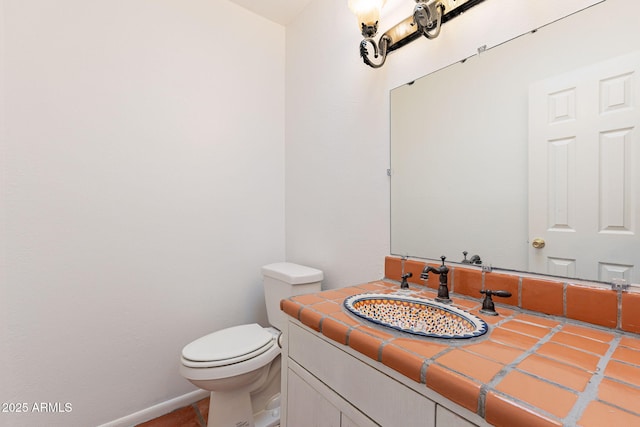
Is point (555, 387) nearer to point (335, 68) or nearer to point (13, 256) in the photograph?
point (335, 68)

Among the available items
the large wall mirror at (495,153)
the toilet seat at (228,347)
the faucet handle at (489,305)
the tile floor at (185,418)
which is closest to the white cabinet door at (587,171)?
the large wall mirror at (495,153)

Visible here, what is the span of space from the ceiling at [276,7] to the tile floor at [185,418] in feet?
7.98

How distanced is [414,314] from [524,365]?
1.23 feet

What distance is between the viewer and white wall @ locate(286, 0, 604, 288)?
991 mm

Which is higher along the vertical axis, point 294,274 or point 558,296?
point 558,296

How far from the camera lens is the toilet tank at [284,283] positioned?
4.85 ft

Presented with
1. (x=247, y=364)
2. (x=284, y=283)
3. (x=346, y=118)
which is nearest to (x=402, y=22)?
(x=346, y=118)

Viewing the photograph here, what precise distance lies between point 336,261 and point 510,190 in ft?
2.93

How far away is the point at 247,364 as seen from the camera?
1236mm

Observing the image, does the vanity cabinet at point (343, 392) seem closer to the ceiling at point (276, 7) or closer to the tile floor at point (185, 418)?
the tile floor at point (185, 418)

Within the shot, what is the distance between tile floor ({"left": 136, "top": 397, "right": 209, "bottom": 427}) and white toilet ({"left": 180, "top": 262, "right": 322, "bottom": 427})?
0.82ft

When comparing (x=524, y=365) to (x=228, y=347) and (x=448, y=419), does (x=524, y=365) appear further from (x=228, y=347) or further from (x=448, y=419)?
(x=228, y=347)

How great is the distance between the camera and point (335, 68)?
152 centimetres

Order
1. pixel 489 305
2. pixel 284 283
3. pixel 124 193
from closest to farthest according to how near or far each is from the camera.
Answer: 1. pixel 489 305
2. pixel 124 193
3. pixel 284 283
